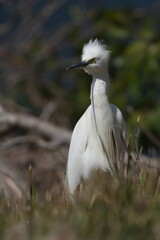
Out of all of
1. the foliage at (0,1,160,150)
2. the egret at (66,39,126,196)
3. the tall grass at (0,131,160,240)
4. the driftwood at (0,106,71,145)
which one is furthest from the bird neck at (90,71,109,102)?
the foliage at (0,1,160,150)

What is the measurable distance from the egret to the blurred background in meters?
2.01

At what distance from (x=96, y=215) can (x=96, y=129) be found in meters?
1.53

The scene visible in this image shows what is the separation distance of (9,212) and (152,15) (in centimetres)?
487

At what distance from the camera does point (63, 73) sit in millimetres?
7418

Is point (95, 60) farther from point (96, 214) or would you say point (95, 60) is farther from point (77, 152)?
point (96, 214)

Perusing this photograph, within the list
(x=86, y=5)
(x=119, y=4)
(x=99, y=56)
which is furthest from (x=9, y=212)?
(x=119, y=4)

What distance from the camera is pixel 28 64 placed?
671 cm

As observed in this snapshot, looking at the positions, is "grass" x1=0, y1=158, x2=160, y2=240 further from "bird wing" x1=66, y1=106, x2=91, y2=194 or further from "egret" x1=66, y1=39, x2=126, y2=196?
"bird wing" x1=66, y1=106, x2=91, y2=194

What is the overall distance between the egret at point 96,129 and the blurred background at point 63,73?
2007mm

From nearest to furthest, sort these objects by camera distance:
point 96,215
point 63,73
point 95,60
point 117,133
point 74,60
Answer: point 96,215 < point 95,60 < point 117,133 < point 74,60 < point 63,73

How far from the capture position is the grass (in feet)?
4.71

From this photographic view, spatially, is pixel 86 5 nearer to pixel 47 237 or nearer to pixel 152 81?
→ pixel 152 81

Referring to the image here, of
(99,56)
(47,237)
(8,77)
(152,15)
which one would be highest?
(152,15)

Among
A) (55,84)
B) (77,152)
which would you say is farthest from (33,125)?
(77,152)
